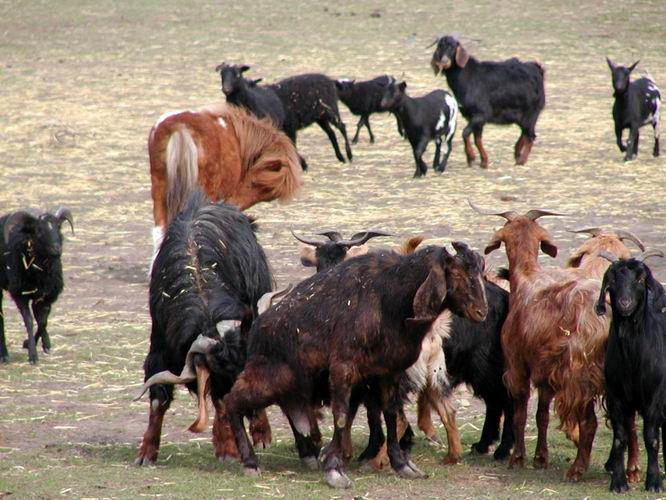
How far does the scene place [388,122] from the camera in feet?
76.2

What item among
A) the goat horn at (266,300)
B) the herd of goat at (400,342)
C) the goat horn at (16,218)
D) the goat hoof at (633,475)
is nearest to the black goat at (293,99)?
the goat horn at (16,218)

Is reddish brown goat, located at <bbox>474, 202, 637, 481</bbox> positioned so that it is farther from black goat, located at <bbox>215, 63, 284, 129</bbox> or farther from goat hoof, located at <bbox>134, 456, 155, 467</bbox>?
black goat, located at <bbox>215, 63, 284, 129</bbox>

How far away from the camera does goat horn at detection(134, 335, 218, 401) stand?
25.2 feet

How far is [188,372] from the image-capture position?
774 cm

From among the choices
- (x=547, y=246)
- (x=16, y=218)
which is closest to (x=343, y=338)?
(x=547, y=246)

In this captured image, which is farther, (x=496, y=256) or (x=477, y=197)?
(x=477, y=197)

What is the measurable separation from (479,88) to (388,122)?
3680 mm

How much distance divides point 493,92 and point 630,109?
2.02 meters

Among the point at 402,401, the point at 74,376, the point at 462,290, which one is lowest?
the point at 74,376

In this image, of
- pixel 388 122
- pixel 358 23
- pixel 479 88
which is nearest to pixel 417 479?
pixel 479 88

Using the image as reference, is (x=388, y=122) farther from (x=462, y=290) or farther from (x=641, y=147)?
(x=462, y=290)

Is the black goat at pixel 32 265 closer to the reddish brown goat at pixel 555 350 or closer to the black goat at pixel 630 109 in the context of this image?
the reddish brown goat at pixel 555 350

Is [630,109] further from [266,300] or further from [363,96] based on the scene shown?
[266,300]

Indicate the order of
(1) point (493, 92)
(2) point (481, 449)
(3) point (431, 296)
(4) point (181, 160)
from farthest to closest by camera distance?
(1) point (493, 92) < (4) point (181, 160) < (2) point (481, 449) < (3) point (431, 296)
